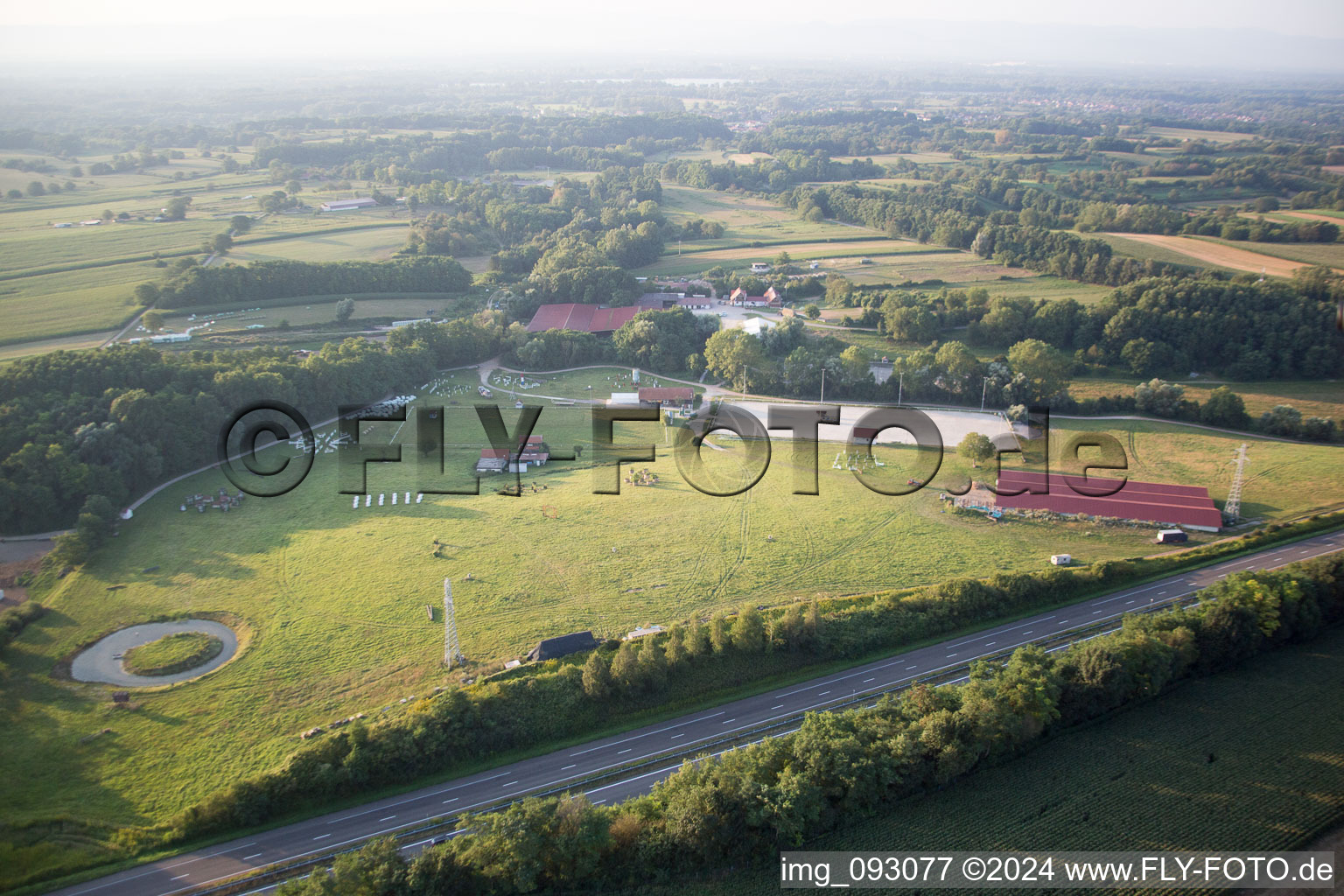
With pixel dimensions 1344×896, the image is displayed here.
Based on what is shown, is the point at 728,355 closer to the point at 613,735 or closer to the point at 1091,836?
the point at 613,735

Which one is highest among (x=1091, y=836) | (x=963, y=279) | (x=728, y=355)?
(x=963, y=279)

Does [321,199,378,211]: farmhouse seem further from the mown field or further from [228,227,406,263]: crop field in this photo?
[228,227,406,263]: crop field

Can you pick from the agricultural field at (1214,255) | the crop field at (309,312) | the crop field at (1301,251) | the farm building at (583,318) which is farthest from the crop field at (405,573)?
the crop field at (1301,251)

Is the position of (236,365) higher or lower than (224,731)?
higher

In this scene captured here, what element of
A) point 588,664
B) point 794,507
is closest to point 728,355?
point 794,507

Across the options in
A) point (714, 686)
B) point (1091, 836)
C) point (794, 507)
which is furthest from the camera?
point (794, 507)

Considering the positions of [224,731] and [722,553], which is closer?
[224,731]

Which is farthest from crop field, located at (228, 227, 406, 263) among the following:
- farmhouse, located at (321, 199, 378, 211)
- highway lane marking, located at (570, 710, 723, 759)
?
highway lane marking, located at (570, 710, 723, 759)
